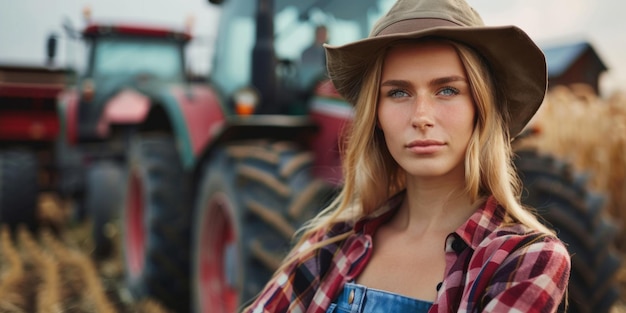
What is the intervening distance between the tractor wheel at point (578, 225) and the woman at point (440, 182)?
4.27 ft

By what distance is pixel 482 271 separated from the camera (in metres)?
1.19

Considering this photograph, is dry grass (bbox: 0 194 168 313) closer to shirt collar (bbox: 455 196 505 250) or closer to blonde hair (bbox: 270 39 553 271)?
blonde hair (bbox: 270 39 553 271)

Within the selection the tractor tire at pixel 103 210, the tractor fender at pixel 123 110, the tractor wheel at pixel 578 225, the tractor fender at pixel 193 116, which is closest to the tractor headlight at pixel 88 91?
the tractor fender at pixel 123 110

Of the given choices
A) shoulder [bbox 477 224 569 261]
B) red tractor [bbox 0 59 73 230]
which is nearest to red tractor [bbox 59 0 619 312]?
shoulder [bbox 477 224 569 261]

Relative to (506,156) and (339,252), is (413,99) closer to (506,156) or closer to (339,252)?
(506,156)

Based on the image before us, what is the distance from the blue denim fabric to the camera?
1314mm

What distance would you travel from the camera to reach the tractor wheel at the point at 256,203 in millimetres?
2781

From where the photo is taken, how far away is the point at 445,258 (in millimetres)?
1341

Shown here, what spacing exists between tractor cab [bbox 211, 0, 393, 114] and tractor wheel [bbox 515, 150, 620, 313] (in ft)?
3.69

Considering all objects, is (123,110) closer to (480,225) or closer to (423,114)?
(423,114)

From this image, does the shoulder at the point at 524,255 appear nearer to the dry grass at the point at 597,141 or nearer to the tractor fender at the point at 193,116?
the tractor fender at the point at 193,116

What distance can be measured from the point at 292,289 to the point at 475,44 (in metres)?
0.70

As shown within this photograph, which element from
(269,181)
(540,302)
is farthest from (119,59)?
(540,302)

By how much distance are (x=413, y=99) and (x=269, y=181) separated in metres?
1.52
